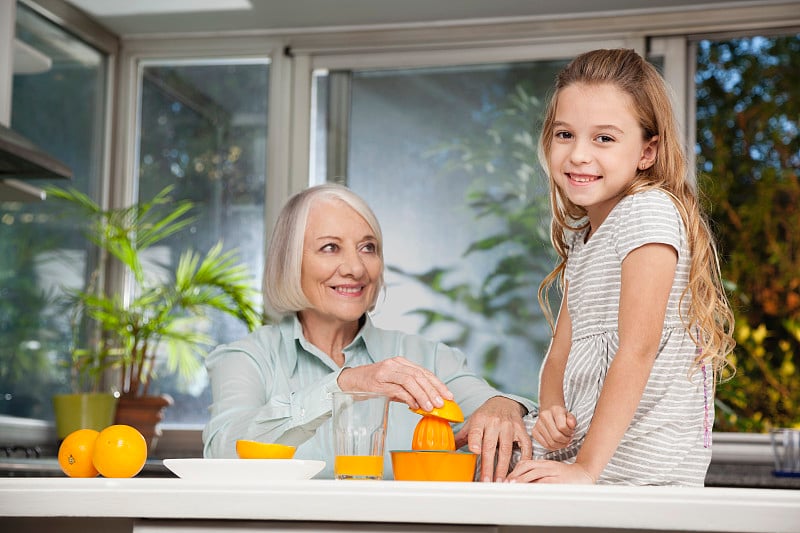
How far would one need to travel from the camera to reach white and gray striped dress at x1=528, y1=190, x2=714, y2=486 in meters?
1.42

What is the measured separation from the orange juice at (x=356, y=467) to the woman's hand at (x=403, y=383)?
0.50ft

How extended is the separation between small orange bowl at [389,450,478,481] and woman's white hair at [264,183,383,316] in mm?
1077

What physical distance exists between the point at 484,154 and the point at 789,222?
2277 mm

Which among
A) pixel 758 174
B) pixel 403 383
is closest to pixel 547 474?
pixel 403 383

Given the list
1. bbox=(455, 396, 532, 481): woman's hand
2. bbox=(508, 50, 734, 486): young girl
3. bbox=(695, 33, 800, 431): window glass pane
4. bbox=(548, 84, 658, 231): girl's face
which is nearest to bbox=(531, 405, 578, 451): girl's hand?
bbox=(508, 50, 734, 486): young girl

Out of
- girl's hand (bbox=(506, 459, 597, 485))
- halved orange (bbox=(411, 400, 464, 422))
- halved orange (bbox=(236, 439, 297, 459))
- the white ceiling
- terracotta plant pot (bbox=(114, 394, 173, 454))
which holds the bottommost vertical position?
terracotta plant pot (bbox=(114, 394, 173, 454))

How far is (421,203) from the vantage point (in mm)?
4051

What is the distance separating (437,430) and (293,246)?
3.23 ft

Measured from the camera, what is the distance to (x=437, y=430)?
134 centimetres

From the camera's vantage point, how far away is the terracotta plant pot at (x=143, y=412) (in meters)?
3.69

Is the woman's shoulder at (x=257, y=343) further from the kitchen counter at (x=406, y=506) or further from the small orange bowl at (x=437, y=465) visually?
the kitchen counter at (x=406, y=506)

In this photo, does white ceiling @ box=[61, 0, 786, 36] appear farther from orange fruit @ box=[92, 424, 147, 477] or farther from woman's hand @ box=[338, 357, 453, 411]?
orange fruit @ box=[92, 424, 147, 477]

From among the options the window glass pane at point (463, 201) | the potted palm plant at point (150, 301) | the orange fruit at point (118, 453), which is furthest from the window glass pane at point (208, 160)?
the orange fruit at point (118, 453)

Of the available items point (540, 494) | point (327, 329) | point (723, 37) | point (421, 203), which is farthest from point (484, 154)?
point (540, 494)
